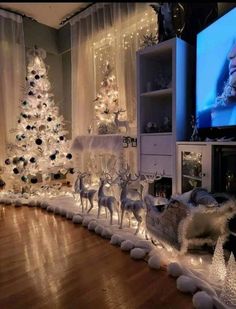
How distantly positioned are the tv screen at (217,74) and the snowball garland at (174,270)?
41.9 inches

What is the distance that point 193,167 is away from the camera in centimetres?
215

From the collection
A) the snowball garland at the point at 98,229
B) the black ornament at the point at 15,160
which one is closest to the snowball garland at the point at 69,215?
the snowball garland at the point at 98,229

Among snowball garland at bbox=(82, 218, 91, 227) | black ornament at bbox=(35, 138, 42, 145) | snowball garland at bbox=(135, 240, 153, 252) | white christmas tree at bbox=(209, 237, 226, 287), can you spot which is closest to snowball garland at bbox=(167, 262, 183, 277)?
white christmas tree at bbox=(209, 237, 226, 287)

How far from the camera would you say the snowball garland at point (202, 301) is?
114cm

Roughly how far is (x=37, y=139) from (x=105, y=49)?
172 cm

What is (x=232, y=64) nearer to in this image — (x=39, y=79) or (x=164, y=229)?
(x=164, y=229)

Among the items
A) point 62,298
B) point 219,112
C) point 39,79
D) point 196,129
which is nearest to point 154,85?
point 196,129

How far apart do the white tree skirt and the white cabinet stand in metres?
0.66

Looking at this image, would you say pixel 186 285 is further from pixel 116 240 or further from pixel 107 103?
pixel 107 103

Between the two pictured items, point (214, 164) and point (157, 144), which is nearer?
point (214, 164)

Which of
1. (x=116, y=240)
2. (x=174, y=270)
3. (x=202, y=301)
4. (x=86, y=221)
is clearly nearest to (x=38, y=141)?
(x=86, y=221)

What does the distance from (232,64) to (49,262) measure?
1.83 metres

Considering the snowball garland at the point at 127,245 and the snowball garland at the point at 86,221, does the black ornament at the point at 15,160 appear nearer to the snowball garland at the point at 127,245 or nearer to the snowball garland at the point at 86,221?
the snowball garland at the point at 86,221

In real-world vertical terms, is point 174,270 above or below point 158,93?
below
